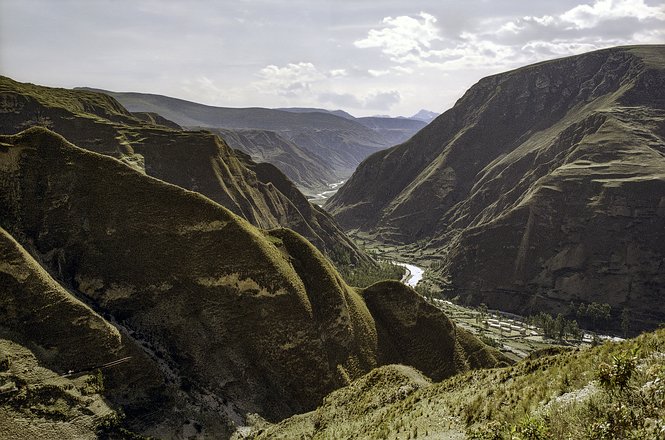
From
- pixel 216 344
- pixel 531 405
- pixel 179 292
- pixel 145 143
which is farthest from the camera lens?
pixel 145 143

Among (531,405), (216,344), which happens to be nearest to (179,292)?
(216,344)

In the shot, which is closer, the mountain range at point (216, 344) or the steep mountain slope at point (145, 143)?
the mountain range at point (216, 344)

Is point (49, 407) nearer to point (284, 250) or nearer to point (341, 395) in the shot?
point (341, 395)

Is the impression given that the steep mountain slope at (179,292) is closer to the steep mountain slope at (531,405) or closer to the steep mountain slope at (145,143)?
the steep mountain slope at (531,405)

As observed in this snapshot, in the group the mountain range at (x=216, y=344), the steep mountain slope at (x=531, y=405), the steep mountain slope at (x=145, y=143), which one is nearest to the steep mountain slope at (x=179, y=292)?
the mountain range at (x=216, y=344)

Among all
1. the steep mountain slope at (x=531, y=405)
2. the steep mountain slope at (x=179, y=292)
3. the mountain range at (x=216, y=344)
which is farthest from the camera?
the steep mountain slope at (x=179, y=292)

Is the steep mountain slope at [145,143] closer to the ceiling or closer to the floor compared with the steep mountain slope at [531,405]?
closer to the ceiling

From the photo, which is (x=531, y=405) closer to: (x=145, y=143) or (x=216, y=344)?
(x=216, y=344)
